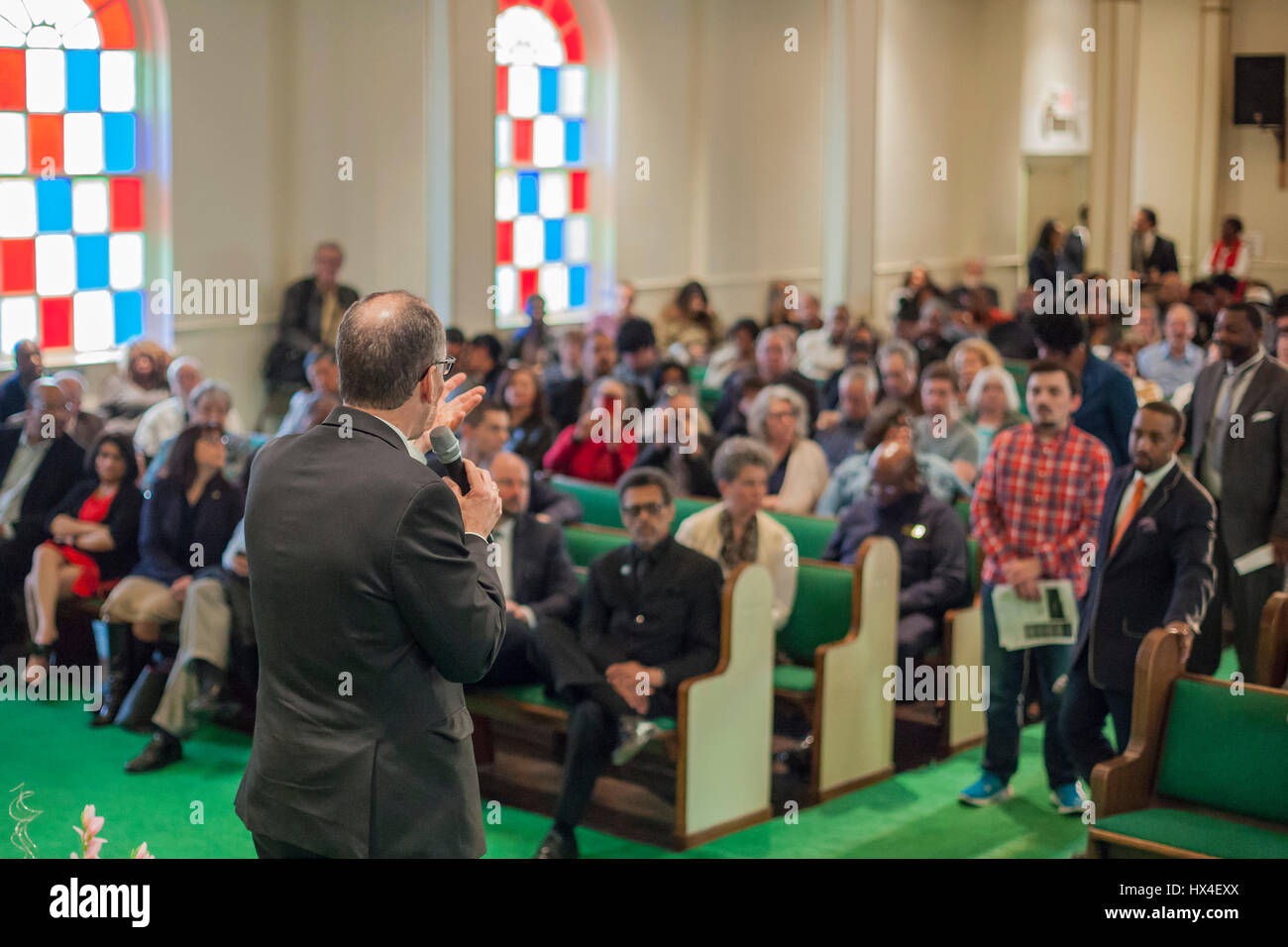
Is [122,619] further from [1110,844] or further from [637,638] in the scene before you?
[1110,844]

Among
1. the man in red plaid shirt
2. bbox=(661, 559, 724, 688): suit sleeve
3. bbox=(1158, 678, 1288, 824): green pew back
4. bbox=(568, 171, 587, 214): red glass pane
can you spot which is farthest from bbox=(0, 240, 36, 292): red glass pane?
bbox=(1158, 678, 1288, 824): green pew back

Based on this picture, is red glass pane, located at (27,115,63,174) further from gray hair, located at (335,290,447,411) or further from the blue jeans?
gray hair, located at (335,290,447,411)

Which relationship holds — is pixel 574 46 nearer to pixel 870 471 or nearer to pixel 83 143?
pixel 83 143

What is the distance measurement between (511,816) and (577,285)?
849 centimetres

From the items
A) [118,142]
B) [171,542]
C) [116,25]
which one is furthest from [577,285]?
[171,542]

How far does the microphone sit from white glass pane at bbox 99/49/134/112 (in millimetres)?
8179

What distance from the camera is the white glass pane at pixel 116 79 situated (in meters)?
9.77

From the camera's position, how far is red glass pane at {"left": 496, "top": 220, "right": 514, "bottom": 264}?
12879 millimetres

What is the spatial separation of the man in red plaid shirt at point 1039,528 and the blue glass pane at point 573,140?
27.6 feet

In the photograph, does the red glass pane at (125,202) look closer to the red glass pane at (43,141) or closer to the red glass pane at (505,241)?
the red glass pane at (43,141)

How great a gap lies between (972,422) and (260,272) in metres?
4.92

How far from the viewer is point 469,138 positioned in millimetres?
9852

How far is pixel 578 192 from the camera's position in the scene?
44.6 feet

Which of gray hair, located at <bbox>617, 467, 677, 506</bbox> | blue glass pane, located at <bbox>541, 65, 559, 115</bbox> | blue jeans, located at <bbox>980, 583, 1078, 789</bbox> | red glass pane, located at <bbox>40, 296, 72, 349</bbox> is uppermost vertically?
blue glass pane, located at <bbox>541, 65, 559, 115</bbox>
